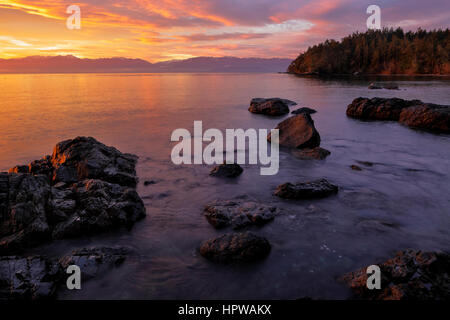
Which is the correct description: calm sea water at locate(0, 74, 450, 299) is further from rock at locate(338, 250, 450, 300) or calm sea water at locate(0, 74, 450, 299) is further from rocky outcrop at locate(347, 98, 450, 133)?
rocky outcrop at locate(347, 98, 450, 133)

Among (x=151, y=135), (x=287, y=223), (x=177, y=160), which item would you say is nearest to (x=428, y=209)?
(x=287, y=223)

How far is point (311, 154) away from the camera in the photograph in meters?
14.1

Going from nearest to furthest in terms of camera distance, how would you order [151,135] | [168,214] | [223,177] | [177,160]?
[168,214] → [223,177] → [177,160] → [151,135]

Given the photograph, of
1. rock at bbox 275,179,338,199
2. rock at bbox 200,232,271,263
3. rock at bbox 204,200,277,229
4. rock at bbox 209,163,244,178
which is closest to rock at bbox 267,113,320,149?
rock at bbox 209,163,244,178

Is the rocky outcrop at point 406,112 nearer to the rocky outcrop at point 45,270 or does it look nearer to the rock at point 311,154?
the rock at point 311,154

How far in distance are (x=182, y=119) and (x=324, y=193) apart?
65.2ft

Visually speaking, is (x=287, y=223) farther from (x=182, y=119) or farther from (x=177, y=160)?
(x=182, y=119)

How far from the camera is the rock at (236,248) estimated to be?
6.18 metres

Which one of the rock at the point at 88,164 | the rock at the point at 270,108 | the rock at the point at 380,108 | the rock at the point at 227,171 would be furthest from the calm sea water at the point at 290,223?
the rock at the point at 270,108

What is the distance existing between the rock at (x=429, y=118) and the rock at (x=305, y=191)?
15.0 m

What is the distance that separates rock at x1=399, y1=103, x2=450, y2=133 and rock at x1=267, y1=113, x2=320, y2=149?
1035 cm

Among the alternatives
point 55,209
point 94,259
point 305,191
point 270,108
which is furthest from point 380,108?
point 94,259
